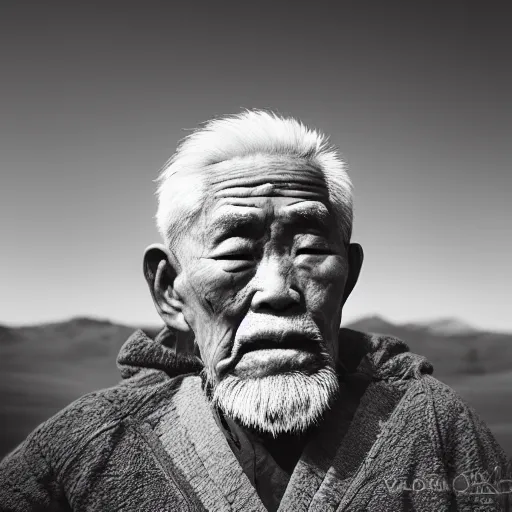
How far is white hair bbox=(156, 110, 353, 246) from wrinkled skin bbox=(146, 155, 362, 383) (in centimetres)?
3

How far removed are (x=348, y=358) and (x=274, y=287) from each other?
359 millimetres

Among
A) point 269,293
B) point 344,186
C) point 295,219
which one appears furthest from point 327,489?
point 344,186

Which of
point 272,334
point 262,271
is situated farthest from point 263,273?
point 272,334

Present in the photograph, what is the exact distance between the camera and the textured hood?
1.36 metres

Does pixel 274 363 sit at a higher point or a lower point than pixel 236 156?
lower

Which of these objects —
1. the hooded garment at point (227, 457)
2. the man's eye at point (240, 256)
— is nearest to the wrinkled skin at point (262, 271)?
the man's eye at point (240, 256)

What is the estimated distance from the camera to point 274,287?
3.86 feet

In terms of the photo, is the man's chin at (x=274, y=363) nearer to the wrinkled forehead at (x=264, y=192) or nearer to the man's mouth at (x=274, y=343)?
the man's mouth at (x=274, y=343)

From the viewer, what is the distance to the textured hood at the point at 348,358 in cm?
136

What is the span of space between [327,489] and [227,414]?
0.25 metres

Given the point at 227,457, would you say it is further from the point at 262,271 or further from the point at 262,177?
the point at 262,177

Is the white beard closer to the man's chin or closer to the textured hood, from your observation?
the man's chin

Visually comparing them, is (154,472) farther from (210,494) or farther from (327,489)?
(327,489)

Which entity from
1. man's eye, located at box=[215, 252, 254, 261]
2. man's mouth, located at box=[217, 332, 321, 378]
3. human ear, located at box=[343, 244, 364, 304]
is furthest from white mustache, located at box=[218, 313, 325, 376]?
human ear, located at box=[343, 244, 364, 304]
